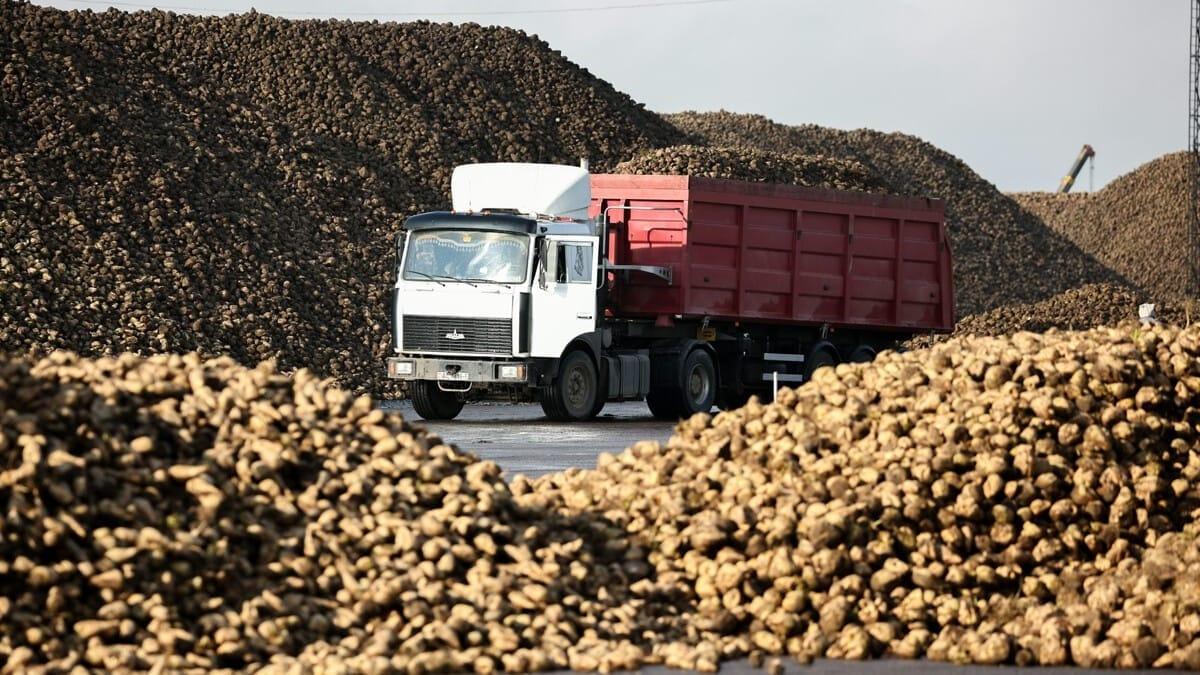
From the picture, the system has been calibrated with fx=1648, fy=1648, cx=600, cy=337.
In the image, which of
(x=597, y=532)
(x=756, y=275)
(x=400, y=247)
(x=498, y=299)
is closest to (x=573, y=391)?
(x=498, y=299)

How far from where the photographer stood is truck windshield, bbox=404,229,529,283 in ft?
70.3

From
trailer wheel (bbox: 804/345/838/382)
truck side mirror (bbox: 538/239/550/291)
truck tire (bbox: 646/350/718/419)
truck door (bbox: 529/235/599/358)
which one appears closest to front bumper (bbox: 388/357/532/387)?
truck door (bbox: 529/235/599/358)

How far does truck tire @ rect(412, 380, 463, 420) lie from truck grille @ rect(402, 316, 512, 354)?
37.5 inches

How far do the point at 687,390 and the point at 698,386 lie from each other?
2.00ft

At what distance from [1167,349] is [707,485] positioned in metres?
3.88

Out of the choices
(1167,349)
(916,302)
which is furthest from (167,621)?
(916,302)

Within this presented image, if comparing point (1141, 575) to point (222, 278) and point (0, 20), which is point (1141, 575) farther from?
point (0, 20)

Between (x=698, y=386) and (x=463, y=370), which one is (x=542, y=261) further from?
(x=698, y=386)

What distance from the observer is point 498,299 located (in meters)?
21.3

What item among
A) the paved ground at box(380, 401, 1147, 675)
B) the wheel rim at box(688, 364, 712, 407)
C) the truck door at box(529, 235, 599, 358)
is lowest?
the paved ground at box(380, 401, 1147, 675)

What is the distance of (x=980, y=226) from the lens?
6259 centimetres

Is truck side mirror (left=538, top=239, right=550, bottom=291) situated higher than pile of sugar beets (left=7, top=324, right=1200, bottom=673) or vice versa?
truck side mirror (left=538, top=239, right=550, bottom=291)

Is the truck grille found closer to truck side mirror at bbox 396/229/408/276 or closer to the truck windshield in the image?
the truck windshield

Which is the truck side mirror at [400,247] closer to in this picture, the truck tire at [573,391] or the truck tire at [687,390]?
the truck tire at [573,391]
